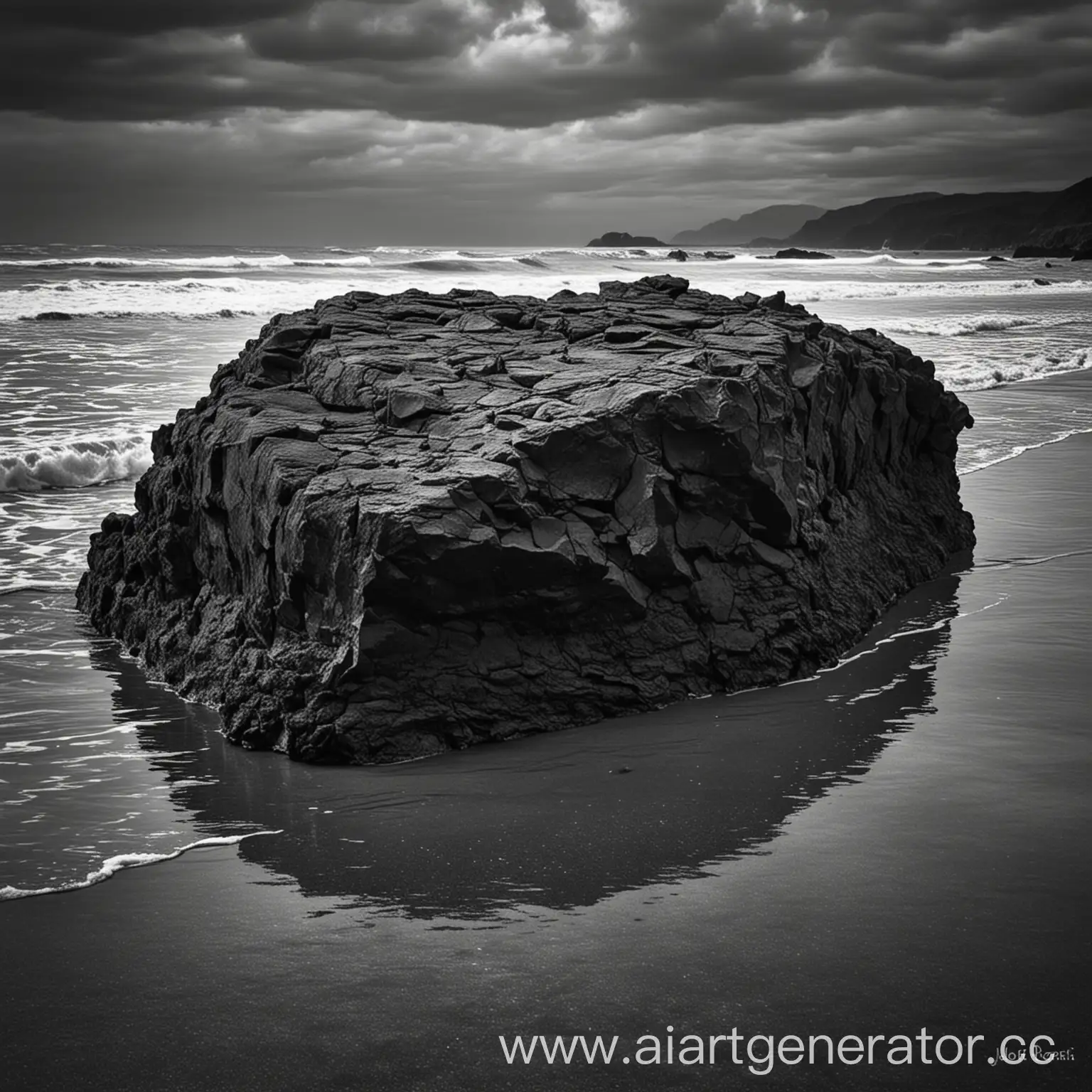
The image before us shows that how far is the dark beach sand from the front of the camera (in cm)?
264

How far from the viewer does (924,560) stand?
716 cm

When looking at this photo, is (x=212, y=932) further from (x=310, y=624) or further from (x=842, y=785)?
(x=842, y=785)

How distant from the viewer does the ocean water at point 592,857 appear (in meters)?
2.77

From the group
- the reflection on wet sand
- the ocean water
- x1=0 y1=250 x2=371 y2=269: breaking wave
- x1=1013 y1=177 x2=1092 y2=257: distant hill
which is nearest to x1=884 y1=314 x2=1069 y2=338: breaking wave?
the ocean water

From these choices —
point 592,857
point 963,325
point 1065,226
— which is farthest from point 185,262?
point 1065,226

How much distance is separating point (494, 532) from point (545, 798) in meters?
1.14

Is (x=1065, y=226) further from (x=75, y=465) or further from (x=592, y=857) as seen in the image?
(x=592, y=857)

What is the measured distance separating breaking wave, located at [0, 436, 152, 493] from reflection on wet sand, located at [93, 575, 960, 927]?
16.9 feet

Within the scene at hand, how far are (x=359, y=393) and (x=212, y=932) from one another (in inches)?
129

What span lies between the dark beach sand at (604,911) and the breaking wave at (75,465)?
617cm

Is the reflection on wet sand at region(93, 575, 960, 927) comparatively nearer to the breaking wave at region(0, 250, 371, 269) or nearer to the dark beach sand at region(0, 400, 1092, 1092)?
the dark beach sand at region(0, 400, 1092, 1092)

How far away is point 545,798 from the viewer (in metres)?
4.06

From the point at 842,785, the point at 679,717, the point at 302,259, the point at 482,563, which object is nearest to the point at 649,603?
the point at 679,717

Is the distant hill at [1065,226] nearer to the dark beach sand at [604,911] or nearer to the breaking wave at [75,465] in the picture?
the breaking wave at [75,465]
